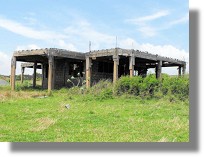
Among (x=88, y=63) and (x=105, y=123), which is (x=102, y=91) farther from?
(x=105, y=123)

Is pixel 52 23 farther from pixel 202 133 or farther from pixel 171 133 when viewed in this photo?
pixel 202 133

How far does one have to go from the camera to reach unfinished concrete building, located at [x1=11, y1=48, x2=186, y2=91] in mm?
19172

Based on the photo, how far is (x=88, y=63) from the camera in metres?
20.5

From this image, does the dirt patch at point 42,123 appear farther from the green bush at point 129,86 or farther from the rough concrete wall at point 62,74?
the rough concrete wall at point 62,74

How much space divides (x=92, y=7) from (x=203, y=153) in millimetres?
3964

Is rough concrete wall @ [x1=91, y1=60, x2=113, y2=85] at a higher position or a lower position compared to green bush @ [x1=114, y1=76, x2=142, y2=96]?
higher

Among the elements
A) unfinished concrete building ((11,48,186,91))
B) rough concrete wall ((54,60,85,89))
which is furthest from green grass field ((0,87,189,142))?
rough concrete wall ((54,60,85,89))

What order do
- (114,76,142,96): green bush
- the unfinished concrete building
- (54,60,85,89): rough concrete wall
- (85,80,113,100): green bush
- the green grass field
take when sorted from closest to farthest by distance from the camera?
1. the green grass field
2. (85,80,113,100): green bush
3. (114,76,142,96): green bush
4. the unfinished concrete building
5. (54,60,85,89): rough concrete wall

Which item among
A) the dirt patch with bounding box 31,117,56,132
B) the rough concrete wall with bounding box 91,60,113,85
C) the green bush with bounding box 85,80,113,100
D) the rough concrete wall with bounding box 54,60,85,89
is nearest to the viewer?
the dirt patch with bounding box 31,117,56,132

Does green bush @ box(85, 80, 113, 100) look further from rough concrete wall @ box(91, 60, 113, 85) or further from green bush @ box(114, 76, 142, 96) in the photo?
rough concrete wall @ box(91, 60, 113, 85)

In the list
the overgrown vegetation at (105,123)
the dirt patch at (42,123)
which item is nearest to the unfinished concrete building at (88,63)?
the overgrown vegetation at (105,123)

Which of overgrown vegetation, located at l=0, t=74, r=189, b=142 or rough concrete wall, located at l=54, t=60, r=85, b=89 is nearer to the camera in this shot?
overgrown vegetation, located at l=0, t=74, r=189, b=142

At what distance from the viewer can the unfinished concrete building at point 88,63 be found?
19.2 m

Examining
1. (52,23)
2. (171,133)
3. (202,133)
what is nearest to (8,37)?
(52,23)
